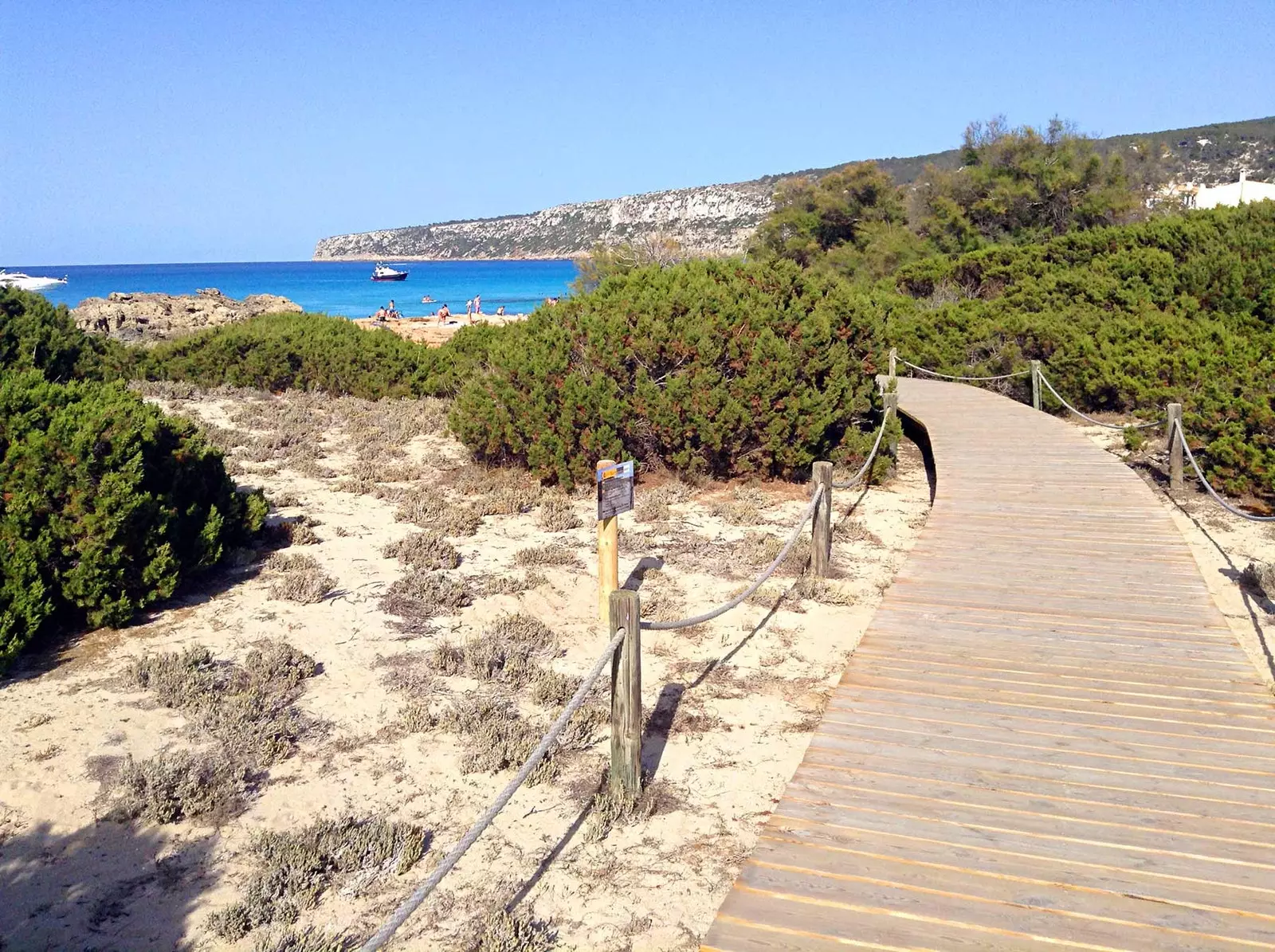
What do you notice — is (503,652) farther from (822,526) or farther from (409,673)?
(822,526)

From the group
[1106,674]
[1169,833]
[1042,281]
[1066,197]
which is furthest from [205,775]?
[1066,197]

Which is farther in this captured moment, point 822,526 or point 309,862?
point 822,526

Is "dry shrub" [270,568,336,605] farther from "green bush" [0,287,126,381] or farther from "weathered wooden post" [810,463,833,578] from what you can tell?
"green bush" [0,287,126,381]

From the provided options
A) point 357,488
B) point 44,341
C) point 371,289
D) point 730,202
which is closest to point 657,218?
point 730,202

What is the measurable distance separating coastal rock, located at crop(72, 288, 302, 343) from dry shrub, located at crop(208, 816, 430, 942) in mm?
22406

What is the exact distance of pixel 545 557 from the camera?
8.16m

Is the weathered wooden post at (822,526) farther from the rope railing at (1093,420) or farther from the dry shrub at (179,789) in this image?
the rope railing at (1093,420)

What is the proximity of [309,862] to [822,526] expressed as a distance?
4894 mm

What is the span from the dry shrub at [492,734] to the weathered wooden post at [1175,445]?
9284 millimetres

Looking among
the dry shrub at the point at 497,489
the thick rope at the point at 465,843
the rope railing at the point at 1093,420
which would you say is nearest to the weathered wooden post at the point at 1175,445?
the rope railing at the point at 1093,420

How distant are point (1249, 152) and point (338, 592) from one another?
92.6m

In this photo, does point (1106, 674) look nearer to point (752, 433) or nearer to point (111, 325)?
→ point (752, 433)

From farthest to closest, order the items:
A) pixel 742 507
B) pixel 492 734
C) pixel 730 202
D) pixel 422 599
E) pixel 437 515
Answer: pixel 730 202 < pixel 742 507 < pixel 437 515 < pixel 422 599 < pixel 492 734

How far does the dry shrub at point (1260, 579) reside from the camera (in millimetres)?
7949
